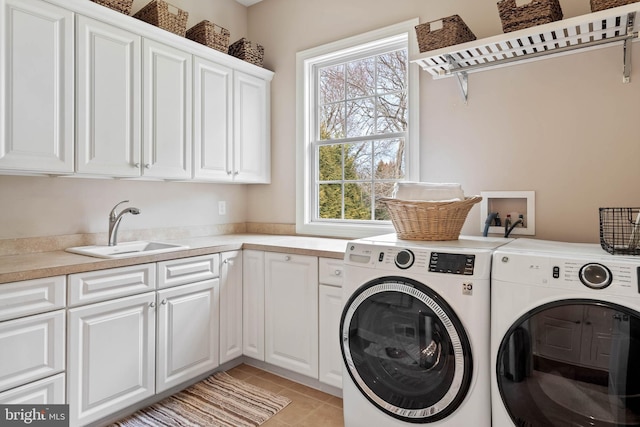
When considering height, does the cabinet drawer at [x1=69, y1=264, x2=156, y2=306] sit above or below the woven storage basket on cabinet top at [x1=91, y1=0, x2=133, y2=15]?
below

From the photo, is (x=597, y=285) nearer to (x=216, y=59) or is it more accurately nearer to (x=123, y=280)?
(x=123, y=280)

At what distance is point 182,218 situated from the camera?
2840mm

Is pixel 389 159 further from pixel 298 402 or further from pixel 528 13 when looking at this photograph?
pixel 298 402

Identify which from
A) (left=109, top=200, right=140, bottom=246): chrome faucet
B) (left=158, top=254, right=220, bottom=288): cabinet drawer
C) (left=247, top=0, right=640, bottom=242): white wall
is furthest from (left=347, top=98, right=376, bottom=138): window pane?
(left=109, top=200, right=140, bottom=246): chrome faucet

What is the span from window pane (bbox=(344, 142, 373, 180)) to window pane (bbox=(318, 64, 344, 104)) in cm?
42

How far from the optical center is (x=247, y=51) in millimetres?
2945

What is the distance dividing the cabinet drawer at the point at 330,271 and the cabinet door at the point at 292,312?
0.04 meters

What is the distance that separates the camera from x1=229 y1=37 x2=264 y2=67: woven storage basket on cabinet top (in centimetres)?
293

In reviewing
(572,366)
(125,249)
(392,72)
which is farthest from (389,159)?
(125,249)

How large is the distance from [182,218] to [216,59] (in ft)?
3.93

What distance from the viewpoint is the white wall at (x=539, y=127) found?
1.86 meters

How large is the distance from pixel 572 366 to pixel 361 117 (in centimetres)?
208

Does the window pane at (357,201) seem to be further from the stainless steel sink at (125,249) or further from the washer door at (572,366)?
the washer door at (572,366)

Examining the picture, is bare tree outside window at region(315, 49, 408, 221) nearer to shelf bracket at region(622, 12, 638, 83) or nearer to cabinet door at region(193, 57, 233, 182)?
cabinet door at region(193, 57, 233, 182)
